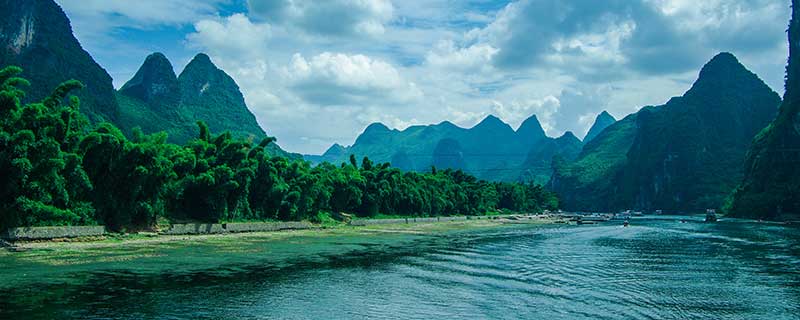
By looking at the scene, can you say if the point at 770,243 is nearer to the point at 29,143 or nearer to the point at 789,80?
the point at 29,143

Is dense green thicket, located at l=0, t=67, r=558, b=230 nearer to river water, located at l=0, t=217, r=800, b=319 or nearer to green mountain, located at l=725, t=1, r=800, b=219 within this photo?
river water, located at l=0, t=217, r=800, b=319

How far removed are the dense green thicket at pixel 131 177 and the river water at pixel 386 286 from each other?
7198mm

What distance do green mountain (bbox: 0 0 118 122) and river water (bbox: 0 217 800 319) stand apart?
398 ft

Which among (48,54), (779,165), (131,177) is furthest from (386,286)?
(48,54)

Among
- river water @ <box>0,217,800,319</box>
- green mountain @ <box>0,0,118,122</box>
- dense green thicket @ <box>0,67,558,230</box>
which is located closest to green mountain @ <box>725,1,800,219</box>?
dense green thicket @ <box>0,67,558,230</box>

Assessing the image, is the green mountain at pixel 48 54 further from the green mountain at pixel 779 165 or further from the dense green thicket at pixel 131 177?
the green mountain at pixel 779 165

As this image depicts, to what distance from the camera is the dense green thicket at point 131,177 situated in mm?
34406

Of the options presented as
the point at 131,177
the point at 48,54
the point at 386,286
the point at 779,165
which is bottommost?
the point at 386,286

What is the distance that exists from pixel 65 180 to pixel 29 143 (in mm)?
3893

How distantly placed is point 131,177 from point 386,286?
27.2 m

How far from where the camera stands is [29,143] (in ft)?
112

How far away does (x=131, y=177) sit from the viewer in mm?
43250

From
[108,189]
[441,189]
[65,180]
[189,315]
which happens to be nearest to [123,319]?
[189,315]

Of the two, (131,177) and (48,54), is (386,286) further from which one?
(48,54)
